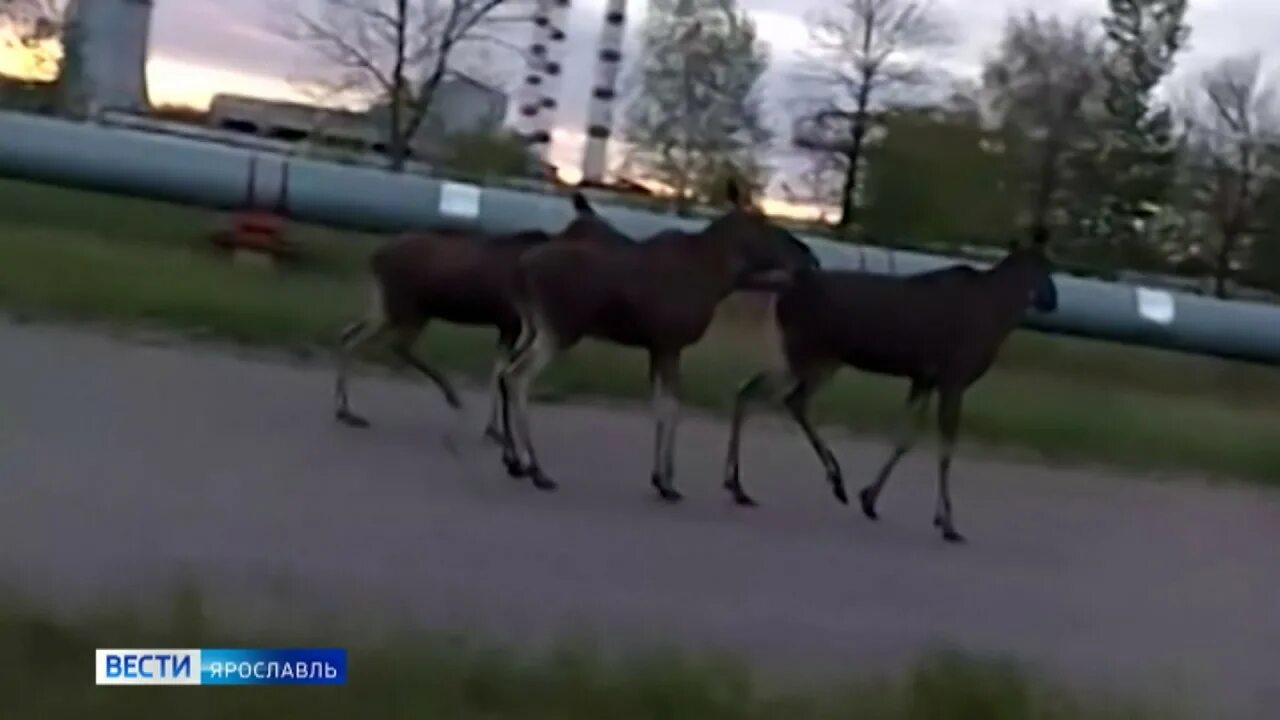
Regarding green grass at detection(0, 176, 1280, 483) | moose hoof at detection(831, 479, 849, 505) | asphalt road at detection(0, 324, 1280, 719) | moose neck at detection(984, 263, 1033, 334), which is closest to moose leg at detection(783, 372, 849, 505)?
moose hoof at detection(831, 479, 849, 505)

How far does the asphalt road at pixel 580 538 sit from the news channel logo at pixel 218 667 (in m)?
0.94

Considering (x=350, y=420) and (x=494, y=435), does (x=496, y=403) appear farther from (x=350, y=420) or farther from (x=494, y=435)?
(x=350, y=420)

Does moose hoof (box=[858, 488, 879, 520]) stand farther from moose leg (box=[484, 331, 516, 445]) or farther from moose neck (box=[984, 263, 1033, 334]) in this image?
moose leg (box=[484, 331, 516, 445])

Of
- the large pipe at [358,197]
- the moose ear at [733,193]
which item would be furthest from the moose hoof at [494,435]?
the large pipe at [358,197]

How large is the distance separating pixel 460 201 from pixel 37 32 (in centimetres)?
2918

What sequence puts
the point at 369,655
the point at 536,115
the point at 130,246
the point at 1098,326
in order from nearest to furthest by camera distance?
the point at 369,655 → the point at 130,246 → the point at 1098,326 → the point at 536,115

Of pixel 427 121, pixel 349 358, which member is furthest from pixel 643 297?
pixel 427 121

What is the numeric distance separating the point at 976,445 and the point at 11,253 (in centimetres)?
1011

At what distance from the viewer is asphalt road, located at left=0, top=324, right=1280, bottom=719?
33.0 ft

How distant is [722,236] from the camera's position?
14.7m

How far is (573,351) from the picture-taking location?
64.2ft

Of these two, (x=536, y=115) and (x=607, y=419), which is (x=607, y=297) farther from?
(x=536, y=115)

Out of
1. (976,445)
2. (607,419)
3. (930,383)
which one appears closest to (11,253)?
(607,419)

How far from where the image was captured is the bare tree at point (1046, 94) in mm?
50594
